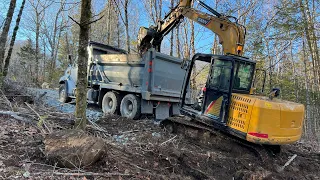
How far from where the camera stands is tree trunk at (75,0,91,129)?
184 inches

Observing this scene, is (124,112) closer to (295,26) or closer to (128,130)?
(128,130)

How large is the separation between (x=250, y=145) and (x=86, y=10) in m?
4.32

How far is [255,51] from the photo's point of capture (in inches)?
595

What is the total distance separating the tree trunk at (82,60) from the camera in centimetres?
467

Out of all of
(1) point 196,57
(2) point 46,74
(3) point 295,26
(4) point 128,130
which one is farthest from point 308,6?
(2) point 46,74

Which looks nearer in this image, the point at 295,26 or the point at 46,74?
the point at 295,26

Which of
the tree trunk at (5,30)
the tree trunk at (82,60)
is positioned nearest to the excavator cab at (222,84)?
the tree trunk at (82,60)

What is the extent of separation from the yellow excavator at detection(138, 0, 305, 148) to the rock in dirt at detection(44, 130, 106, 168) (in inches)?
120

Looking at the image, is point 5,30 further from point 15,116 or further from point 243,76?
point 243,76

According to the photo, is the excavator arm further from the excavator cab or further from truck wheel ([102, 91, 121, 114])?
truck wheel ([102, 91, 121, 114])

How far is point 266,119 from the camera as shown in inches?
204

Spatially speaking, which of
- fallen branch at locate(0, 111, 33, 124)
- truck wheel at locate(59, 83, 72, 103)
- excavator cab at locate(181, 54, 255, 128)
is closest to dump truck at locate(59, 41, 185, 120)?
excavator cab at locate(181, 54, 255, 128)

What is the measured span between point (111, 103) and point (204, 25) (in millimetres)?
4075

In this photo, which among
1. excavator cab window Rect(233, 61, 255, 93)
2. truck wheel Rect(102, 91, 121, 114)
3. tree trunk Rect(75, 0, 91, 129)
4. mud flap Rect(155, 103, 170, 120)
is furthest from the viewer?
truck wheel Rect(102, 91, 121, 114)
